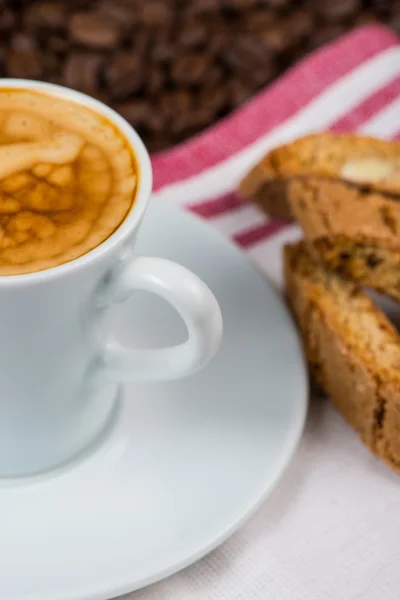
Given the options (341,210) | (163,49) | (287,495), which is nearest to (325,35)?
(163,49)

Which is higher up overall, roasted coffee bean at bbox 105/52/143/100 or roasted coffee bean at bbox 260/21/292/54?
roasted coffee bean at bbox 260/21/292/54

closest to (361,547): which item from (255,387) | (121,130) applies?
(255,387)

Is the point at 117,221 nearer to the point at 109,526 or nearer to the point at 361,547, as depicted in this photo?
the point at 109,526

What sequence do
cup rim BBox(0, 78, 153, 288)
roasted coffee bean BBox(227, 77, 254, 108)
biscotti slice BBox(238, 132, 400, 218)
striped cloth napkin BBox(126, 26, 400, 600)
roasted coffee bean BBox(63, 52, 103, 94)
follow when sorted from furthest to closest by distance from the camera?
roasted coffee bean BBox(227, 77, 254, 108), roasted coffee bean BBox(63, 52, 103, 94), biscotti slice BBox(238, 132, 400, 218), striped cloth napkin BBox(126, 26, 400, 600), cup rim BBox(0, 78, 153, 288)

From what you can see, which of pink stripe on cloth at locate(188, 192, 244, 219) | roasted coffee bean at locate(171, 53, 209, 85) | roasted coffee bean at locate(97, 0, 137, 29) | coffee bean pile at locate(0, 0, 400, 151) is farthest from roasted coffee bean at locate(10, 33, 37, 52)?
pink stripe on cloth at locate(188, 192, 244, 219)

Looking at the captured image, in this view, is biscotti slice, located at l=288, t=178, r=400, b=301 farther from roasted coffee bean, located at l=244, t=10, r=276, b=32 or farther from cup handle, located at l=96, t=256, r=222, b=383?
roasted coffee bean, located at l=244, t=10, r=276, b=32

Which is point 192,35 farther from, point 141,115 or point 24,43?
point 24,43
